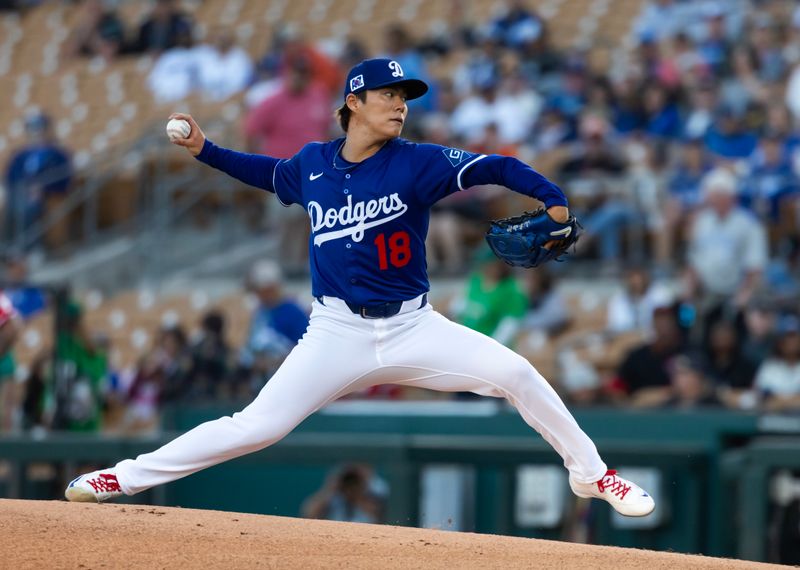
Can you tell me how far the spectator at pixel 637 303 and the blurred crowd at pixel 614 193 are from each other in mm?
16

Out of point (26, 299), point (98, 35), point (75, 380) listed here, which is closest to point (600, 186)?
point (75, 380)

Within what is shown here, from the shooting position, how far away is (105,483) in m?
5.83

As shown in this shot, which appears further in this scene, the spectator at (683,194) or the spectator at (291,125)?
the spectator at (291,125)

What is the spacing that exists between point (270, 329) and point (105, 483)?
15.0ft

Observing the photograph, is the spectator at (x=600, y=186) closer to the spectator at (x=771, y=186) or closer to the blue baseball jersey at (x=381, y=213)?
the spectator at (x=771, y=186)

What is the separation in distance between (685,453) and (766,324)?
3.85ft

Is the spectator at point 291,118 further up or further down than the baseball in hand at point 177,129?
further up

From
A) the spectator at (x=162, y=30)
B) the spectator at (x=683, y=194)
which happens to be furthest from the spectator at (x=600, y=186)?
the spectator at (x=162, y=30)

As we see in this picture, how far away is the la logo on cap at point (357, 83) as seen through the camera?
18.6 ft

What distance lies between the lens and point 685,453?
28.9 ft

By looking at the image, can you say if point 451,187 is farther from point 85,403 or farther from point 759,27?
point 759,27

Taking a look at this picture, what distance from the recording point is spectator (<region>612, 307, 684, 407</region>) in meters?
9.66

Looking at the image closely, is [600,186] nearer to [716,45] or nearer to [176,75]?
[716,45]

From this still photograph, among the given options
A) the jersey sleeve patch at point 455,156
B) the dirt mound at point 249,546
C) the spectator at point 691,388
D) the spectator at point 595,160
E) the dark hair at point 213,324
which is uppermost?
the spectator at point 595,160
